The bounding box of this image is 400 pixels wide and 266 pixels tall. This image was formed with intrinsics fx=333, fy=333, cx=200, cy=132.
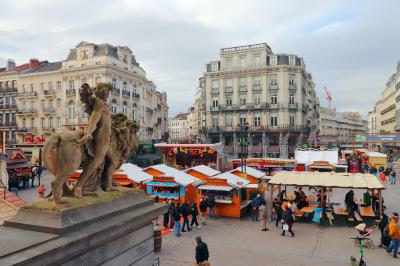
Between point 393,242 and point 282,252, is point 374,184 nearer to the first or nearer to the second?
point 393,242

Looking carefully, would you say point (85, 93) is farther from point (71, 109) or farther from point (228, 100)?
point (228, 100)

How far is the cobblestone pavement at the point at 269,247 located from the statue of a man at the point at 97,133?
5419mm

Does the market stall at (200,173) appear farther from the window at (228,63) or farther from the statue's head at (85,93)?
the window at (228,63)

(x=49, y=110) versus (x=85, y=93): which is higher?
(x=49, y=110)

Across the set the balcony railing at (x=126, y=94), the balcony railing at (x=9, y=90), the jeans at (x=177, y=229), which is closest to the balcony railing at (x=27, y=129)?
the balcony railing at (x=9, y=90)

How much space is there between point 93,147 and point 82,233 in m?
2.00

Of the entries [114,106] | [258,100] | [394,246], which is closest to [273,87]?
[258,100]

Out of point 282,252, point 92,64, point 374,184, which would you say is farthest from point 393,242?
point 92,64

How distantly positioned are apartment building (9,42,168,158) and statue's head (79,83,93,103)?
3783 cm

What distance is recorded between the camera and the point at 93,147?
7035 mm

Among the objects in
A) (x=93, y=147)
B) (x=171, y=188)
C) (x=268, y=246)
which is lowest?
(x=268, y=246)

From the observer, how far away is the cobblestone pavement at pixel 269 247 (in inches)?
449

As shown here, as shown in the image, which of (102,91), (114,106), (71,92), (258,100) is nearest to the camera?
(102,91)

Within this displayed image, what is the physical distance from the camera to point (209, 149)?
35531mm
